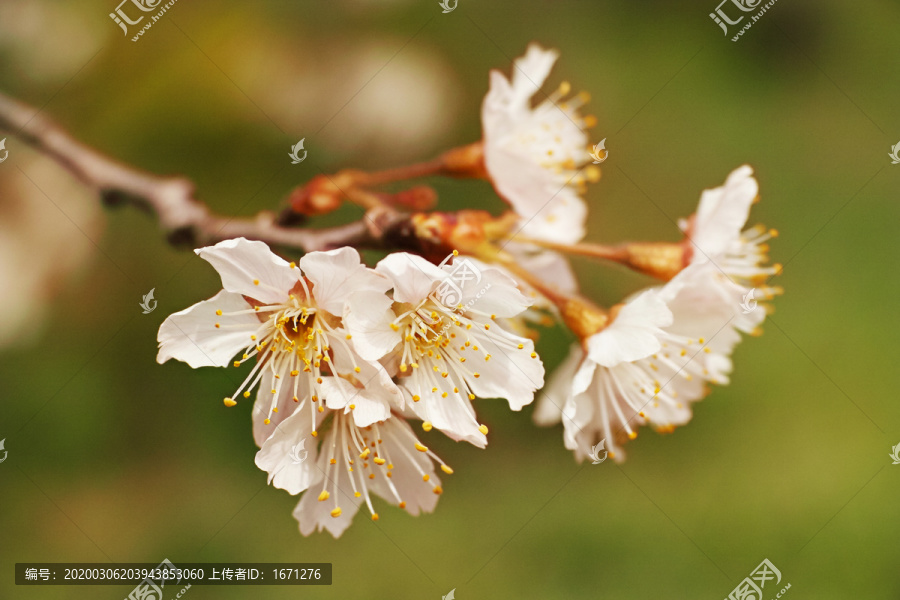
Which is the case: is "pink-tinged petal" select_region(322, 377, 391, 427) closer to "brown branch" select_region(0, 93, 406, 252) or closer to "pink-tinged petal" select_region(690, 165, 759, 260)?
"brown branch" select_region(0, 93, 406, 252)

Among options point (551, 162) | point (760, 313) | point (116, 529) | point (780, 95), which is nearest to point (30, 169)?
point (116, 529)

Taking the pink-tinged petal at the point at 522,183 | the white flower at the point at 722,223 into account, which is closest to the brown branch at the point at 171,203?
the pink-tinged petal at the point at 522,183

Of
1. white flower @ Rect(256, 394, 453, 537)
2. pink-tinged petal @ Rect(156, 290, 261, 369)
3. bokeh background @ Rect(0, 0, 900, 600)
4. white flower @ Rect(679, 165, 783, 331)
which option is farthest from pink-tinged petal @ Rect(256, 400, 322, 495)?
bokeh background @ Rect(0, 0, 900, 600)

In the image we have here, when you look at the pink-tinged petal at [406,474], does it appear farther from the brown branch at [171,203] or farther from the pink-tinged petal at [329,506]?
the brown branch at [171,203]

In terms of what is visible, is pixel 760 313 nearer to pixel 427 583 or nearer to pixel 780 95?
pixel 427 583

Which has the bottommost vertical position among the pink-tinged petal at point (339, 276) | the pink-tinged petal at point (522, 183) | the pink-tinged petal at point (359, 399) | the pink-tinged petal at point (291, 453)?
the pink-tinged petal at point (291, 453)
